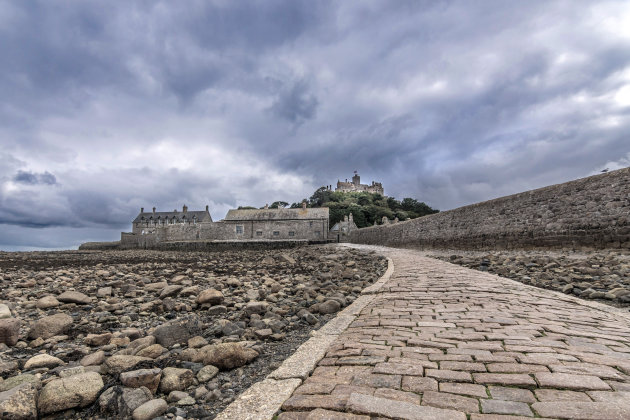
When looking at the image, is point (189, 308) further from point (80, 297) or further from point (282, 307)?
point (80, 297)

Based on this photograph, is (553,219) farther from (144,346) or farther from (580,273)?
(144,346)

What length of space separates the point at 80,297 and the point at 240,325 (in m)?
3.80

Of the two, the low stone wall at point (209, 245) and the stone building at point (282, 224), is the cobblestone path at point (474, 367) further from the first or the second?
the stone building at point (282, 224)

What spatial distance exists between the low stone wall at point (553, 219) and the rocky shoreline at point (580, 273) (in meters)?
0.61

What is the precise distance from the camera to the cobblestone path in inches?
70.9

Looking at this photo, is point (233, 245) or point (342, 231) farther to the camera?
point (342, 231)

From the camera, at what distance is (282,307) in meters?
5.65

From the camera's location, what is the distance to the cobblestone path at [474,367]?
1.80 metres

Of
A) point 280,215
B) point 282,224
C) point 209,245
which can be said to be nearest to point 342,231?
point 282,224

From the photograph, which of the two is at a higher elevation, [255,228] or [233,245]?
[255,228]

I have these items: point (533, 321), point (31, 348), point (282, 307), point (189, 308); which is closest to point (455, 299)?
point (533, 321)

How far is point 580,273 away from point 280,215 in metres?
41.9

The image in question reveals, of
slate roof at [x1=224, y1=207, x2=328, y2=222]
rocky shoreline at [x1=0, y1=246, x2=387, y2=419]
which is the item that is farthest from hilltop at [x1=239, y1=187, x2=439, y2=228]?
rocky shoreline at [x1=0, y1=246, x2=387, y2=419]

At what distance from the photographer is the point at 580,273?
7.40 meters
